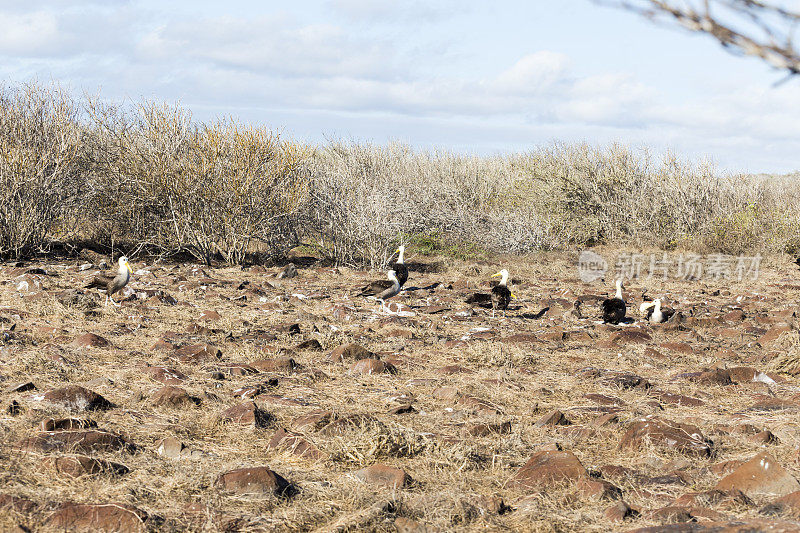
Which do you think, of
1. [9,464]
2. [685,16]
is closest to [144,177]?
[9,464]

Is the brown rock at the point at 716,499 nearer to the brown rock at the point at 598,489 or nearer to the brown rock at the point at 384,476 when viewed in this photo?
the brown rock at the point at 598,489

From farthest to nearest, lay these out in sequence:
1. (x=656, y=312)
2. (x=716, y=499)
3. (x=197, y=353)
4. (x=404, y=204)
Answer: (x=404, y=204) → (x=656, y=312) → (x=197, y=353) → (x=716, y=499)

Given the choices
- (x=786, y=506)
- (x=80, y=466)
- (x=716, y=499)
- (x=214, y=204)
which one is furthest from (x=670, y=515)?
(x=214, y=204)

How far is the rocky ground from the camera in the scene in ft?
12.9

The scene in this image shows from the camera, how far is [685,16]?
2.45 m

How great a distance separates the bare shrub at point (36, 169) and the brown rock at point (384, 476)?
13.0 m

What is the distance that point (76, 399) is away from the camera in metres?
A: 5.46

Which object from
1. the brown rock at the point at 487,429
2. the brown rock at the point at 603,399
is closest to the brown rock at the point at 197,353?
the brown rock at the point at 487,429

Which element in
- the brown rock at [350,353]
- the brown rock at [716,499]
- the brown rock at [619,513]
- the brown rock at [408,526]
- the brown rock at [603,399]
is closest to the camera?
the brown rock at [408,526]

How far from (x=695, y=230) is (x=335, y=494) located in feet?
68.0

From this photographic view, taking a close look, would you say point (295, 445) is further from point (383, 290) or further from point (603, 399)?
point (383, 290)

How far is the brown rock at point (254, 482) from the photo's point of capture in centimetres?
407

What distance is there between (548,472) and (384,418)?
1.65m

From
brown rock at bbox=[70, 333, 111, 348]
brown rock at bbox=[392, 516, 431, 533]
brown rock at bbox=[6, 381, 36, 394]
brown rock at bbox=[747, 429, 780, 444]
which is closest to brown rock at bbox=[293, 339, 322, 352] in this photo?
brown rock at bbox=[70, 333, 111, 348]
